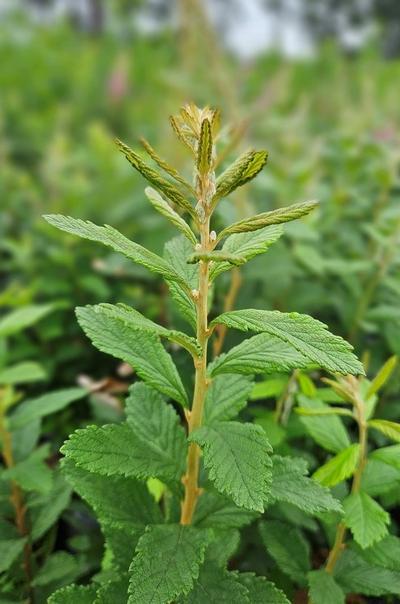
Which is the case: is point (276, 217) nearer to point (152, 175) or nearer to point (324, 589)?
point (152, 175)

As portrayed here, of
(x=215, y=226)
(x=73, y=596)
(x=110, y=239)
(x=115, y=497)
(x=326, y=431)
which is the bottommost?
(x=73, y=596)

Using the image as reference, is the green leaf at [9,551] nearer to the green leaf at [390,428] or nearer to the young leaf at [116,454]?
the young leaf at [116,454]

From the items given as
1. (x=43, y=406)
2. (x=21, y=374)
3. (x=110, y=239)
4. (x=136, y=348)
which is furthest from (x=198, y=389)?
(x=21, y=374)

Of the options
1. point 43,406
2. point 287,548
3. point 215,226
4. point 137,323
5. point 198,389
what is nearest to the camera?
point 137,323

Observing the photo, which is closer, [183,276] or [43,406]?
[183,276]

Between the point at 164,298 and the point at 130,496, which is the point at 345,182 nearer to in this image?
the point at 164,298

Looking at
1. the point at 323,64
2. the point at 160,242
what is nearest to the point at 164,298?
the point at 160,242

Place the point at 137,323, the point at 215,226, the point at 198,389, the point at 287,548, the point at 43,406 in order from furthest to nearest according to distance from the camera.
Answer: the point at 215,226, the point at 43,406, the point at 287,548, the point at 198,389, the point at 137,323
